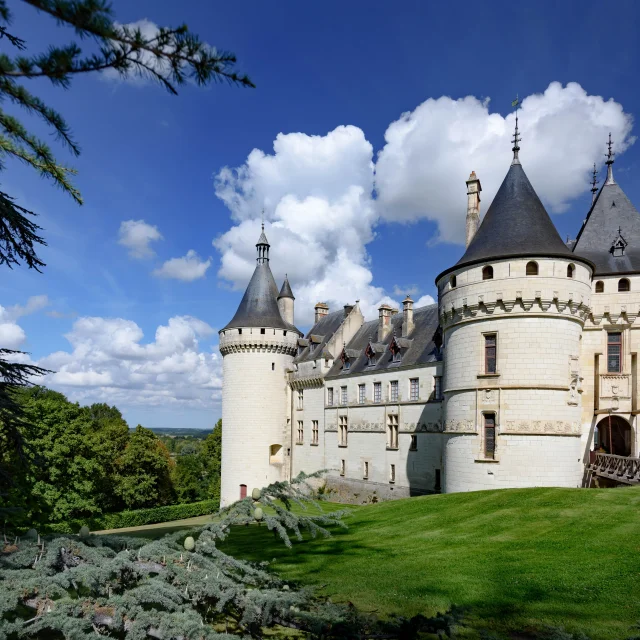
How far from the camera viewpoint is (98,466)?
31.7 metres

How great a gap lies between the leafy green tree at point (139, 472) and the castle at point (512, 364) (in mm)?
18196

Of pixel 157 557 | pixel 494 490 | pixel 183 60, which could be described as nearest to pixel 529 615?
pixel 157 557

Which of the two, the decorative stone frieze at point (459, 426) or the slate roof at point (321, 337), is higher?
the slate roof at point (321, 337)

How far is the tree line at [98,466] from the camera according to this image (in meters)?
29.6

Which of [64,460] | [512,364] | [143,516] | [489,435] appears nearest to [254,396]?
[143,516]

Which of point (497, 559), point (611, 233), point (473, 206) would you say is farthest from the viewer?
point (473, 206)

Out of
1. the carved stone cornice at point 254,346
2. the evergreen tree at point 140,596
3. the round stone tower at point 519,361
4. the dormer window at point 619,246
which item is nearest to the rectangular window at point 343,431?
the carved stone cornice at point 254,346

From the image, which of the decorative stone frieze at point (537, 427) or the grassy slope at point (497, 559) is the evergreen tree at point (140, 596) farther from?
the decorative stone frieze at point (537, 427)

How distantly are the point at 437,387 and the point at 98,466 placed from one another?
21.9 metres

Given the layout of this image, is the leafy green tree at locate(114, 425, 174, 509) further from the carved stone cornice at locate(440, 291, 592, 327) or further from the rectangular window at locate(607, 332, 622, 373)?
the rectangular window at locate(607, 332, 622, 373)

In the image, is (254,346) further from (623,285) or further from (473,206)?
(623,285)

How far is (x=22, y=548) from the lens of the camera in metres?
4.75

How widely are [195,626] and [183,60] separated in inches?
167

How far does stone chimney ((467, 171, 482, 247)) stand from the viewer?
25031 millimetres
